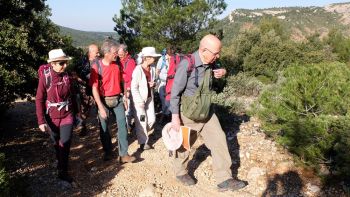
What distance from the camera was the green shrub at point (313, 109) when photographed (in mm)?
4574

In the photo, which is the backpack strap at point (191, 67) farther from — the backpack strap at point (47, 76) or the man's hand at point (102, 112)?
the backpack strap at point (47, 76)

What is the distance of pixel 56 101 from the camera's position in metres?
4.67

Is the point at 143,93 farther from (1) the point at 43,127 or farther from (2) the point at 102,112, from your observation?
(1) the point at 43,127

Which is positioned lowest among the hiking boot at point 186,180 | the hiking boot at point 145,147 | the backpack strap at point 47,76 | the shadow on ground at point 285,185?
the shadow on ground at point 285,185

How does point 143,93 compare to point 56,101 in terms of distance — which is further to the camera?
point 143,93

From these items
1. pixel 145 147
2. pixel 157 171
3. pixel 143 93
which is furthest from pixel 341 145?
pixel 145 147

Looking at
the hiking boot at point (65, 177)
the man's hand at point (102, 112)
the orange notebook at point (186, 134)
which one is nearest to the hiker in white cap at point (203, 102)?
the orange notebook at point (186, 134)

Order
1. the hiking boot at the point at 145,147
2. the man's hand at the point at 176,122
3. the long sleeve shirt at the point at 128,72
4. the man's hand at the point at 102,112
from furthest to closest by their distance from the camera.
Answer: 1. the hiking boot at the point at 145,147
2. the long sleeve shirt at the point at 128,72
3. the man's hand at the point at 102,112
4. the man's hand at the point at 176,122

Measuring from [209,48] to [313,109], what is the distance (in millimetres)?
2012

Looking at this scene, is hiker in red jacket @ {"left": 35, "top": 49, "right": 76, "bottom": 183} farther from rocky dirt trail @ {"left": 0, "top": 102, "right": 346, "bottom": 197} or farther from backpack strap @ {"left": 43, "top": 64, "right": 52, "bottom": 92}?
rocky dirt trail @ {"left": 0, "top": 102, "right": 346, "bottom": 197}

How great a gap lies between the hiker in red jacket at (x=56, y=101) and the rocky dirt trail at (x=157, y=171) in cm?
56

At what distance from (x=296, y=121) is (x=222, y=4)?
1041cm

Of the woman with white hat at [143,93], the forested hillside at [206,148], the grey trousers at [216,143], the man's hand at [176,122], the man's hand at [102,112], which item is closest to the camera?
the man's hand at [176,122]

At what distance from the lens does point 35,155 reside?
6633mm
